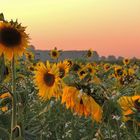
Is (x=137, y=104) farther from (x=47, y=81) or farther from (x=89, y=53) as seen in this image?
(x=89, y=53)

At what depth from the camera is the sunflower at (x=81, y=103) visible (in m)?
2.54

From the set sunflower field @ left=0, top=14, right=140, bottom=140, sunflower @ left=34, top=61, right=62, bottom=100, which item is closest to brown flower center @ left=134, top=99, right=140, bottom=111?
sunflower field @ left=0, top=14, right=140, bottom=140

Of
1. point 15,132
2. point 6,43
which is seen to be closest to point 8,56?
point 6,43

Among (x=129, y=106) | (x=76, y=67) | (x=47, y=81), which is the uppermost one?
(x=76, y=67)

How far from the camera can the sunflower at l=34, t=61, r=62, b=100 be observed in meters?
4.93

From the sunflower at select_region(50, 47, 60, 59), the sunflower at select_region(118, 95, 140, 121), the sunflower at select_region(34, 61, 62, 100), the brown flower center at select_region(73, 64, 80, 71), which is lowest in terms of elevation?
the sunflower at select_region(118, 95, 140, 121)

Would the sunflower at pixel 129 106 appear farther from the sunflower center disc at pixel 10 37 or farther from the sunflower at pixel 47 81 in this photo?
the sunflower at pixel 47 81

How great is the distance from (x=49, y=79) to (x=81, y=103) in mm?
2585

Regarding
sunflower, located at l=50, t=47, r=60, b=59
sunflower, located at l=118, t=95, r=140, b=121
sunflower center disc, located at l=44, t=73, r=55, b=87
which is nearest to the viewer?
sunflower, located at l=118, t=95, r=140, b=121

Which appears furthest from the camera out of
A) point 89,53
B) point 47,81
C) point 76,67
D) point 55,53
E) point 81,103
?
point 89,53

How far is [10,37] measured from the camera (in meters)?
3.94

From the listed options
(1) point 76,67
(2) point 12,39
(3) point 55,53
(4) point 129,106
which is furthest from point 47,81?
(3) point 55,53

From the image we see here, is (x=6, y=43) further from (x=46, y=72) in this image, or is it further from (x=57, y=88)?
(x=46, y=72)

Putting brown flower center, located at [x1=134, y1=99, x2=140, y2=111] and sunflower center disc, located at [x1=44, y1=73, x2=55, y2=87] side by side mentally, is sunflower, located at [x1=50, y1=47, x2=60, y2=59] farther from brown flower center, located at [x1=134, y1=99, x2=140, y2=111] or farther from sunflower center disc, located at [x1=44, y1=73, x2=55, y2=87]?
brown flower center, located at [x1=134, y1=99, x2=140, y2=111]
